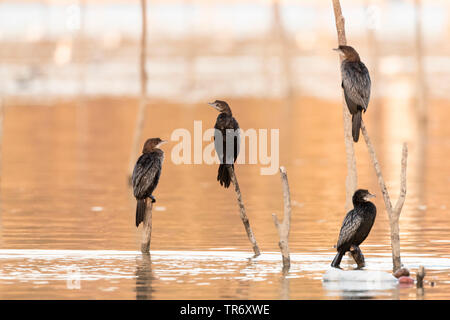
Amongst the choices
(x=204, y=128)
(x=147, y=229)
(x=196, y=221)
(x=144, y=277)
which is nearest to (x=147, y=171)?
(x=147, y=229)

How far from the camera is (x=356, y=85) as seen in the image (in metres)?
15.0

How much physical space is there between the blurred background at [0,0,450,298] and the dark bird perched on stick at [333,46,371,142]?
1.84 metres

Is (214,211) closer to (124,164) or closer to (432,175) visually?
(432,175)

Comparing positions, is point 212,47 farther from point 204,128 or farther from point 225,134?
point 225,134

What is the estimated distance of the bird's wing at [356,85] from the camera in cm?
1500

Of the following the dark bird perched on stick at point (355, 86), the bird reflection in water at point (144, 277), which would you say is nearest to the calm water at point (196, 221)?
the bird reflection in water at point (144, 277)

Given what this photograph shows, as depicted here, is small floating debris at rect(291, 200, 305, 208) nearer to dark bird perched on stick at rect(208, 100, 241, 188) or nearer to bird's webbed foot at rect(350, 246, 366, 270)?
dark bird perched on stick at rect(208, 100, 241, 188)

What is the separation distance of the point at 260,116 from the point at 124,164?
58.3 feet

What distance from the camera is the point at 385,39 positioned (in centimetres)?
12581

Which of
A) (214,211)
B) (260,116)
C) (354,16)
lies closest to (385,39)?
(354,16)

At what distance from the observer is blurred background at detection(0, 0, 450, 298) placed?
19.0 meters

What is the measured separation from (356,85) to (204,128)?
27.5 metres

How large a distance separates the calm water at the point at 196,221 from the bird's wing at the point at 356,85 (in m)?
1.95

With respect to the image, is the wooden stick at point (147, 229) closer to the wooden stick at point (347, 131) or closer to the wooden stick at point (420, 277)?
the wooden stick at point (347, 131)
